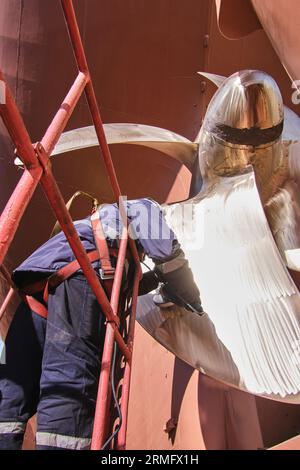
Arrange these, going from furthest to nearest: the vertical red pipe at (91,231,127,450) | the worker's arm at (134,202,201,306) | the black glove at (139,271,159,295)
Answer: the black glove at (139,271,159,295) < the worker's arm at (134,202,201,306) < the vertical red pipe at (91,231,127,450)

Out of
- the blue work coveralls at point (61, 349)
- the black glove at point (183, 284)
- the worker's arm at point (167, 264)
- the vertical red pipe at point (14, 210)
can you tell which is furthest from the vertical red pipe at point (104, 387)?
the vertical red pipe at point (14, 210)

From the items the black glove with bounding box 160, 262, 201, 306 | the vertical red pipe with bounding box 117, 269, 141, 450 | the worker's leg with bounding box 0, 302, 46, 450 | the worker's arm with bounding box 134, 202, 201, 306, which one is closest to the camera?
the vertical red pipe with bounding box 117, 269, 141, 450

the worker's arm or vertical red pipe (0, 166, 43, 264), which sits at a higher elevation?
the worker's arm

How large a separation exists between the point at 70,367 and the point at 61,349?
70mm

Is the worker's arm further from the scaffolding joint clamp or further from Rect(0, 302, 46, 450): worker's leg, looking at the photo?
the scaffolding joint clamp

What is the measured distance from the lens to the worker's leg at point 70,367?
1760mm

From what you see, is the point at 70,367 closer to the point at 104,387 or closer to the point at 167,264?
the point at 104,387

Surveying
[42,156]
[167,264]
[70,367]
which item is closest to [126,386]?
[70,367]

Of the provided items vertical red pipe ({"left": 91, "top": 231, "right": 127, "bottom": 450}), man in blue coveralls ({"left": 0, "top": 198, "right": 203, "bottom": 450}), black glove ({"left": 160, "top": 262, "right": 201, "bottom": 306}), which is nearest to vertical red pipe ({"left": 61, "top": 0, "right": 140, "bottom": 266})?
man in blue coveralls ({"left": 0, "top": 198, "right": 203, "bottom": 450})

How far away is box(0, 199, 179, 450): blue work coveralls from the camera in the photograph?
1.79m

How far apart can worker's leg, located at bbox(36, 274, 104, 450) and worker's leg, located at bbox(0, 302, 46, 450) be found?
172 mm

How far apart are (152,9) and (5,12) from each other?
3.69 feet

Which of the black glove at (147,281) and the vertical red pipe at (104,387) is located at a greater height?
the black glove at (147,281)

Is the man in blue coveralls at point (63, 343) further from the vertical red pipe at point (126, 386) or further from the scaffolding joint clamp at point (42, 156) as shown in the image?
the scaffolding joint clamp at point (42, 156)
